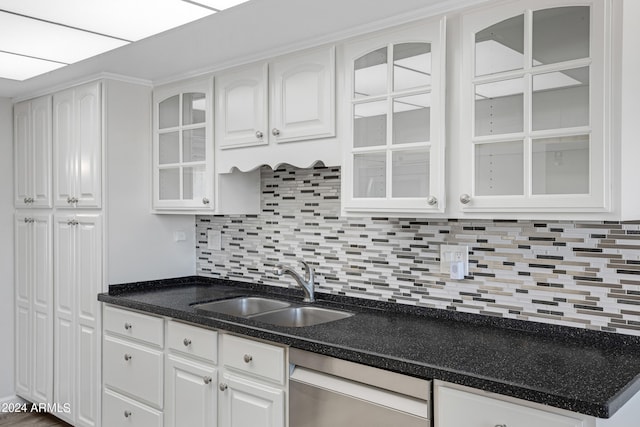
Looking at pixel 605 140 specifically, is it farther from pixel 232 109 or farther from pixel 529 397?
pixel 232 109

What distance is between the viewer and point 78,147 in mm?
3311

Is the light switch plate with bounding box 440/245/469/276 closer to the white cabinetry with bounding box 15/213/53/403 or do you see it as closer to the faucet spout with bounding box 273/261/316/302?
the faucet spout with bounding box 273/261/316/302

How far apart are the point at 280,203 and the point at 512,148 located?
5.08 ft

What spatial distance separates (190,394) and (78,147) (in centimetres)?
173

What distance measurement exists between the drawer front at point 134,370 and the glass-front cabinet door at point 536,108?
183 centimetres

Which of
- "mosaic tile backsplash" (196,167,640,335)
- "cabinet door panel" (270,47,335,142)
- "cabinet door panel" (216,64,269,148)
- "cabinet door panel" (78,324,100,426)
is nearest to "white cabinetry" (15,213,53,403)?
"cabinet door panel" (78,324,100,426)

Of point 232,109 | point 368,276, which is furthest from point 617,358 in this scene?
point 232,109

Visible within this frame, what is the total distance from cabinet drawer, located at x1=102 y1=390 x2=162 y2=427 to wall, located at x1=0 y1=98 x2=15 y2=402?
4.17 ft

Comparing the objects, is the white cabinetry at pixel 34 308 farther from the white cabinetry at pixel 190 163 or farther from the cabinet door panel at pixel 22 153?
the white cabinetry at pixel 190 163

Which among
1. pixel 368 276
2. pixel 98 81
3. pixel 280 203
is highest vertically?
pixel 98 81

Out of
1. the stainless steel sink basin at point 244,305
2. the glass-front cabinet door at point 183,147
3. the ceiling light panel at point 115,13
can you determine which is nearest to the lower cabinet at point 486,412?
the stainless steel sink basin at point 244,305

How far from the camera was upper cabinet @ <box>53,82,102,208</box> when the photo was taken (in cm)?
317

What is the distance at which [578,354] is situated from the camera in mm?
1805

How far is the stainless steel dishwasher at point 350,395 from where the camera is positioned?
1.73 m
